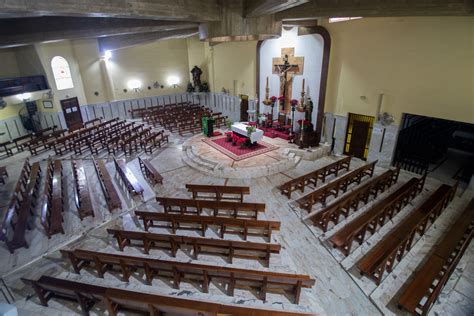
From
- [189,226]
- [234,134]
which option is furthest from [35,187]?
[234,134]

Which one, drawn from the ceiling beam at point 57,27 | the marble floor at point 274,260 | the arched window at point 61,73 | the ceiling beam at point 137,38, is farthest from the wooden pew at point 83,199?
the arched window at point 61,73

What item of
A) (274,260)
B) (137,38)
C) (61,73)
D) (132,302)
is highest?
(137,38)

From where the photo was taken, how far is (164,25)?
27.2 feet

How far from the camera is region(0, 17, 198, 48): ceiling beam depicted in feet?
23.6

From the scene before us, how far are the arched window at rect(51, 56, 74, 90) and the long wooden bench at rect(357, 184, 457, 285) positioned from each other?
17085 mm

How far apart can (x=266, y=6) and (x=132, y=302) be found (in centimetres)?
632

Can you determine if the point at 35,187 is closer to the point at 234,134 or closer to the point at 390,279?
the point at 234,134

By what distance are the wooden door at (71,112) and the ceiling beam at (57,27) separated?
7.88m

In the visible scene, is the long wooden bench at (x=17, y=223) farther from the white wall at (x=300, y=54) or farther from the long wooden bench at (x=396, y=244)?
the white wall at (x=300, y=54)

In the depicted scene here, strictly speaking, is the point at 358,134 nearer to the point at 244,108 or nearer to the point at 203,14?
the point at 244,108

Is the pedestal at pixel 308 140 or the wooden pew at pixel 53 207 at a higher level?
the pedestal at pixel 308 140

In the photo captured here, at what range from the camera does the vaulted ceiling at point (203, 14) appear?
5003mm

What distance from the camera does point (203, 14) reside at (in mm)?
6301

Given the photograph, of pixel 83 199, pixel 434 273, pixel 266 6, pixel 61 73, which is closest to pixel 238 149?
pixel 83 199
